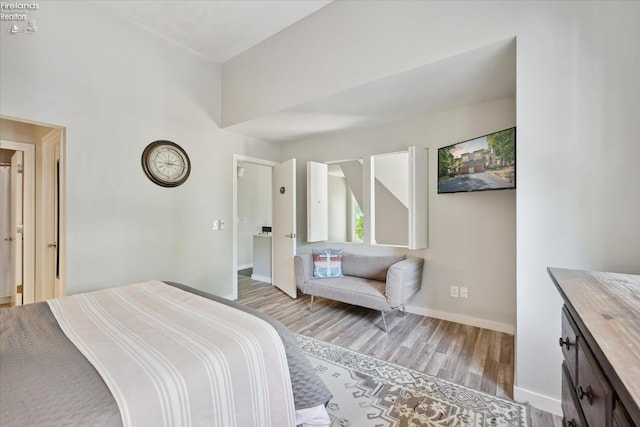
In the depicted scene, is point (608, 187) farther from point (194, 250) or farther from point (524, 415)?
point (194, 250)

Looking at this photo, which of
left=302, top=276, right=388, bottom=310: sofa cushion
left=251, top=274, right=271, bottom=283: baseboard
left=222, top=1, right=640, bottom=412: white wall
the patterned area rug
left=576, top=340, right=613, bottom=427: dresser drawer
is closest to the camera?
left=576, top=340, right=613, bottom=427: dresser drawer

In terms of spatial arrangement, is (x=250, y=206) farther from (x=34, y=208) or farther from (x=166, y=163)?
(x=34, y=208)

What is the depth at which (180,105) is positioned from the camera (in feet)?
10.5

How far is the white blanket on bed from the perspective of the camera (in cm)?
83

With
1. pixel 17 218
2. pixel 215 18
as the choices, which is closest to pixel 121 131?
pixel 215 18

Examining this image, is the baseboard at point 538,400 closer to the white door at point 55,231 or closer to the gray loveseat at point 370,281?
the gray loveseat at point 370,281

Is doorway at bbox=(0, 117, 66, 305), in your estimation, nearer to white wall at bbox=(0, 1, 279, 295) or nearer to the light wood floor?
white wall at bbox=(0, 1, 279, 295)

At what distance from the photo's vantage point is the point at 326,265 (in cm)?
335

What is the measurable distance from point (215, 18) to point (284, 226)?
2507 millimetres

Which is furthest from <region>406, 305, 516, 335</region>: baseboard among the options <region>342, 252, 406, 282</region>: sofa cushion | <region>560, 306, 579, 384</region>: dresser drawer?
<region>560, 306, 579, 384</region>: dresser drawer

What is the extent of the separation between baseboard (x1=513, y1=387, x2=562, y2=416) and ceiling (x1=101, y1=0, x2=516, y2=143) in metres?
2.17

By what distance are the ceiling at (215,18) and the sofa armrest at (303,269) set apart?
2.57 meters

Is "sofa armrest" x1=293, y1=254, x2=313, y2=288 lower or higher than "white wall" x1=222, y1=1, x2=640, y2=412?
lower

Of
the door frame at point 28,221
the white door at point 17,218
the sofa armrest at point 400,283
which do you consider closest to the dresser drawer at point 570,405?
the sofa armrest at point 400,283
